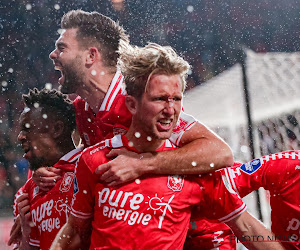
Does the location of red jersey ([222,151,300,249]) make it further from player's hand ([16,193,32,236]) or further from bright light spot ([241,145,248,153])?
bright light spot ([241,145,248,153])

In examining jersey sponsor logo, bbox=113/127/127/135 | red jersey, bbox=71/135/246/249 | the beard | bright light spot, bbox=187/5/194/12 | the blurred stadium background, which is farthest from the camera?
bright light spot, bbox=187/5/194/12

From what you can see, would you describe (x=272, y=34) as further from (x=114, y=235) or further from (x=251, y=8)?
(x=114, y=235)

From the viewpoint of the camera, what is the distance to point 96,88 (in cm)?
171

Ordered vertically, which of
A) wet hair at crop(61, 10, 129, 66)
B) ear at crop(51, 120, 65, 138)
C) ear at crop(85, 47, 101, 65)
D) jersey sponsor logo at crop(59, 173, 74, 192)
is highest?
wet hair at crop(61, 10, 129, 66)

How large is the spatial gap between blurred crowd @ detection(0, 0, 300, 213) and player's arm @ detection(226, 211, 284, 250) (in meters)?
4.88

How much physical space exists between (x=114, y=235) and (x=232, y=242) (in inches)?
22.1

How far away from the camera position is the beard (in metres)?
1.73

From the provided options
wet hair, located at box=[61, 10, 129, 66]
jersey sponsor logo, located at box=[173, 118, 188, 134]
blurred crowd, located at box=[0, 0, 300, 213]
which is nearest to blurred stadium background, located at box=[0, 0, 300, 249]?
blurred crowd, located at box=[0, 0, 300, 213]

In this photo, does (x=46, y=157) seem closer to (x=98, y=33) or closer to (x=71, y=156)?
(x=71, y=156)

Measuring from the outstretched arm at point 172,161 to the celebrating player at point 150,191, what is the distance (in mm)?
31

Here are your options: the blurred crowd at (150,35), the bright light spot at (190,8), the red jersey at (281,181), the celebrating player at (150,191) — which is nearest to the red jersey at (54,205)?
the celebrating player at (150,191)

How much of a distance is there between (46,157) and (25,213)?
0.72 ft

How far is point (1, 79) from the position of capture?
7531 mm

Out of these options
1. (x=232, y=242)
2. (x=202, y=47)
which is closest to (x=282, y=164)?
(x=232, y=242)
